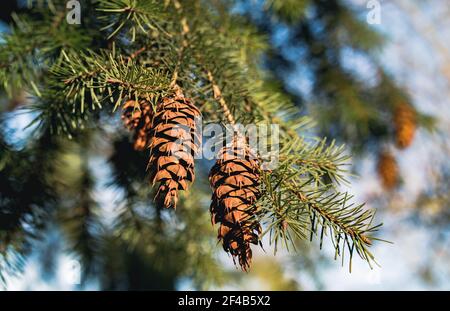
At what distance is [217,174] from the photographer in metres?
0.58

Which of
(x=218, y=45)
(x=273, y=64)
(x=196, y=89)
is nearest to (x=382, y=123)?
(x=273, y=64)

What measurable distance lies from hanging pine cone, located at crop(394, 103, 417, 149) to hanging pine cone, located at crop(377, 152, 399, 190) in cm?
8

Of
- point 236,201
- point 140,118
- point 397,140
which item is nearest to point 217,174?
point 236,201

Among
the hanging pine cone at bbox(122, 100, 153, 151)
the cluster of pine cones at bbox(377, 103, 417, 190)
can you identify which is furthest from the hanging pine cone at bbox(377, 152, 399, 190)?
the hanging pine cone at bbox(122, 100, 153, 151)

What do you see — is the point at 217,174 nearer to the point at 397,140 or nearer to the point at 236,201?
the point at 236,201

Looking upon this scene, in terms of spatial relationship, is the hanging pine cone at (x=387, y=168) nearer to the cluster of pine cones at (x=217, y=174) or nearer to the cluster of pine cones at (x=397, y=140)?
the cluster of pine cones at (x=397, y=140)

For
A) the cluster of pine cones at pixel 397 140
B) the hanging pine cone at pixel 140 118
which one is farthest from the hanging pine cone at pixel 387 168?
the hanging pine cone at pixel 140 118

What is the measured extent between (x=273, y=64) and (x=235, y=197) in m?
0.87

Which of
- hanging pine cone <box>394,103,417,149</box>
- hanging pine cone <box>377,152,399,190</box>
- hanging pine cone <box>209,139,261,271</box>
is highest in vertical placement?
hanging pine cone <box>394,103,417,149</box>

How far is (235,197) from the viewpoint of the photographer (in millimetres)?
545

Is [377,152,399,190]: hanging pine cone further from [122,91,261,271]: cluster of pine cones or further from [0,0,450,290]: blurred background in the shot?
[122,91,261,271]: cluster of pine cones

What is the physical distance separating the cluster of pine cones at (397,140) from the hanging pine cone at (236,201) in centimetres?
79

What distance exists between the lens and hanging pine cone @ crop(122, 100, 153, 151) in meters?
0.66

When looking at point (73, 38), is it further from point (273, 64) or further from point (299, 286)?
point (299, 286)
